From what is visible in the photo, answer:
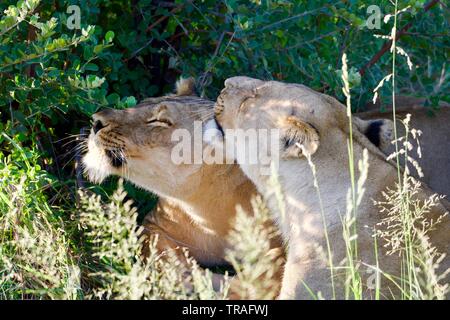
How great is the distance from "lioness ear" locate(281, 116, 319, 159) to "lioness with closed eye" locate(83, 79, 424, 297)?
2.21 feet

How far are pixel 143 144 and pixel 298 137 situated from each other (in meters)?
0.97

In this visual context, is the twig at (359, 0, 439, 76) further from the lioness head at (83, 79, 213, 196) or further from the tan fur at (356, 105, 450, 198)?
the lioness head at (83, 79, 213, 196)

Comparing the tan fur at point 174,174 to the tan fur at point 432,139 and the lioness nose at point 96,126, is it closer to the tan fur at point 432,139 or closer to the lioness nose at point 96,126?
the lioness nose at point 96,126

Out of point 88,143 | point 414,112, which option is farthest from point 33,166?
point 414,112

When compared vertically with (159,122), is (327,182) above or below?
below

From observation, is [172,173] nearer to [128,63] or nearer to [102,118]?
[102,118]

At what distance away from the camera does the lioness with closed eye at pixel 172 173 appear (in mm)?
4902

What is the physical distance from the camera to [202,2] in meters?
5.77

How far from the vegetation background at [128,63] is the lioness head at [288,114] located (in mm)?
266

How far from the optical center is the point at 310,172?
14.4 feet

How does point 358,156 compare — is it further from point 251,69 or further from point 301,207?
point 251,69

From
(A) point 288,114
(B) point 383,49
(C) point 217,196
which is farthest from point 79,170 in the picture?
(B) point 383,49

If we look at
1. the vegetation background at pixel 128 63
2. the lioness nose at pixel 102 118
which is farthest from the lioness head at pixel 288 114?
the lioness nose at pixel 102 118
